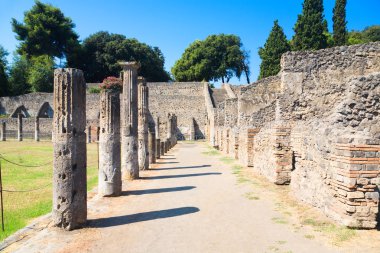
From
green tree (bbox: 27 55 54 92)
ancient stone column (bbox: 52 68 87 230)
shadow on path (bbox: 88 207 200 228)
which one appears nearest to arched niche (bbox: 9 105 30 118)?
green tree (bbox: 27 55 54 92)

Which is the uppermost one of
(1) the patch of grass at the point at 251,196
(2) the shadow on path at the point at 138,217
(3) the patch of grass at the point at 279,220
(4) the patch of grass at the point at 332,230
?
(4) the patch of grass at the point at 332,230

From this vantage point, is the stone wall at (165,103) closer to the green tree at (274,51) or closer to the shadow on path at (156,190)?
the green tree at (274,51)

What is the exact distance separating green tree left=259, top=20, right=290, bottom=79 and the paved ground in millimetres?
34040

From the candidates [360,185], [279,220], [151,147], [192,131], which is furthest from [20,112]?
[360,185]

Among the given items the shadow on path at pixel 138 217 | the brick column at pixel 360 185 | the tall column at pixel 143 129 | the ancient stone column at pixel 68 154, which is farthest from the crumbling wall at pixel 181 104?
the brick column at pixel 360 185

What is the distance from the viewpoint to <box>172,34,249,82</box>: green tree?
59.7 m

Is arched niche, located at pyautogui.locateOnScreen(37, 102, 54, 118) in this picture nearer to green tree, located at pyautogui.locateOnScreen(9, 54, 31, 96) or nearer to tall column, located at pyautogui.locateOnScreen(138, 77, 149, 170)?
green tree, located at pyautogui.locateOnScreen(9, 54, 31, 96)

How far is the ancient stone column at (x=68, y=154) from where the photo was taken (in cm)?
608

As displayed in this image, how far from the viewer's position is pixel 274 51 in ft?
135

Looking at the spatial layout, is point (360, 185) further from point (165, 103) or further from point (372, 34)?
point (372, 34)

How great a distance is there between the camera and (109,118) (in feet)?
30.3

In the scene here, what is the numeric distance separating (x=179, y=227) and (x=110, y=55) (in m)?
52.4

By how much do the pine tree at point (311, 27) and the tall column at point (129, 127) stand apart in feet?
96.5

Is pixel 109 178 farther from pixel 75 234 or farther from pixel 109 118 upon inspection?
pixel 75 234
